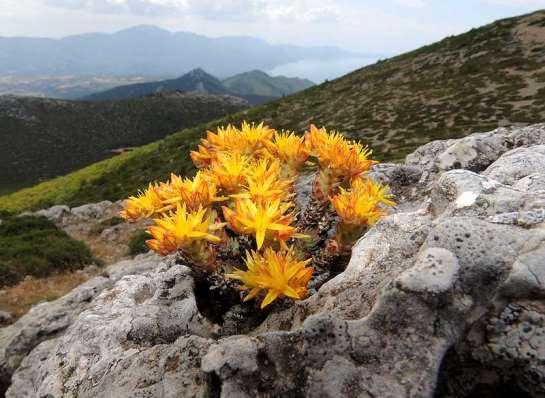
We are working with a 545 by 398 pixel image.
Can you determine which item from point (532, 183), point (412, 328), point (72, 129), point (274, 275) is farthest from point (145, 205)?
point (72, 129)

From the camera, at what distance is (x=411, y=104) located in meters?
34.5

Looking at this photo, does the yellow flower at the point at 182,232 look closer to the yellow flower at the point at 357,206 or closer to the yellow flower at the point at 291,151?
the yellow flower at the point at 357,206

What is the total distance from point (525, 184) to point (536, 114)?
78.9 ft

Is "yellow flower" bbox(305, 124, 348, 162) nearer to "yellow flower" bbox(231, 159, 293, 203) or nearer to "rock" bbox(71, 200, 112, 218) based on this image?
"yellow flower" bbox(231, 159, 293, 203)

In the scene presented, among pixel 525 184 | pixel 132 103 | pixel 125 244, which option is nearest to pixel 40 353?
pixel 525 184

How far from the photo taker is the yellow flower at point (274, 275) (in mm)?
2693

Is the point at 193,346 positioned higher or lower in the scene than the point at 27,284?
higher

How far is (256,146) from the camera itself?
3.99 m

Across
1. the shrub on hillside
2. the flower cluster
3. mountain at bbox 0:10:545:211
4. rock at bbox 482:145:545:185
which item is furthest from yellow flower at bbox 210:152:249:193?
mountain at bbox 0:10:545:211

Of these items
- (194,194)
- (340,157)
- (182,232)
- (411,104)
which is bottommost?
(411,104)

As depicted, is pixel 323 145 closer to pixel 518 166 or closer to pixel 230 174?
pixel 230 174

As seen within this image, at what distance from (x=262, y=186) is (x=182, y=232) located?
60cm

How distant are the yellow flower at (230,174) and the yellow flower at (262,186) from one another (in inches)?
2.1

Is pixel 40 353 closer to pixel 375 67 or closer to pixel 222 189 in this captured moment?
pixel 222 189
